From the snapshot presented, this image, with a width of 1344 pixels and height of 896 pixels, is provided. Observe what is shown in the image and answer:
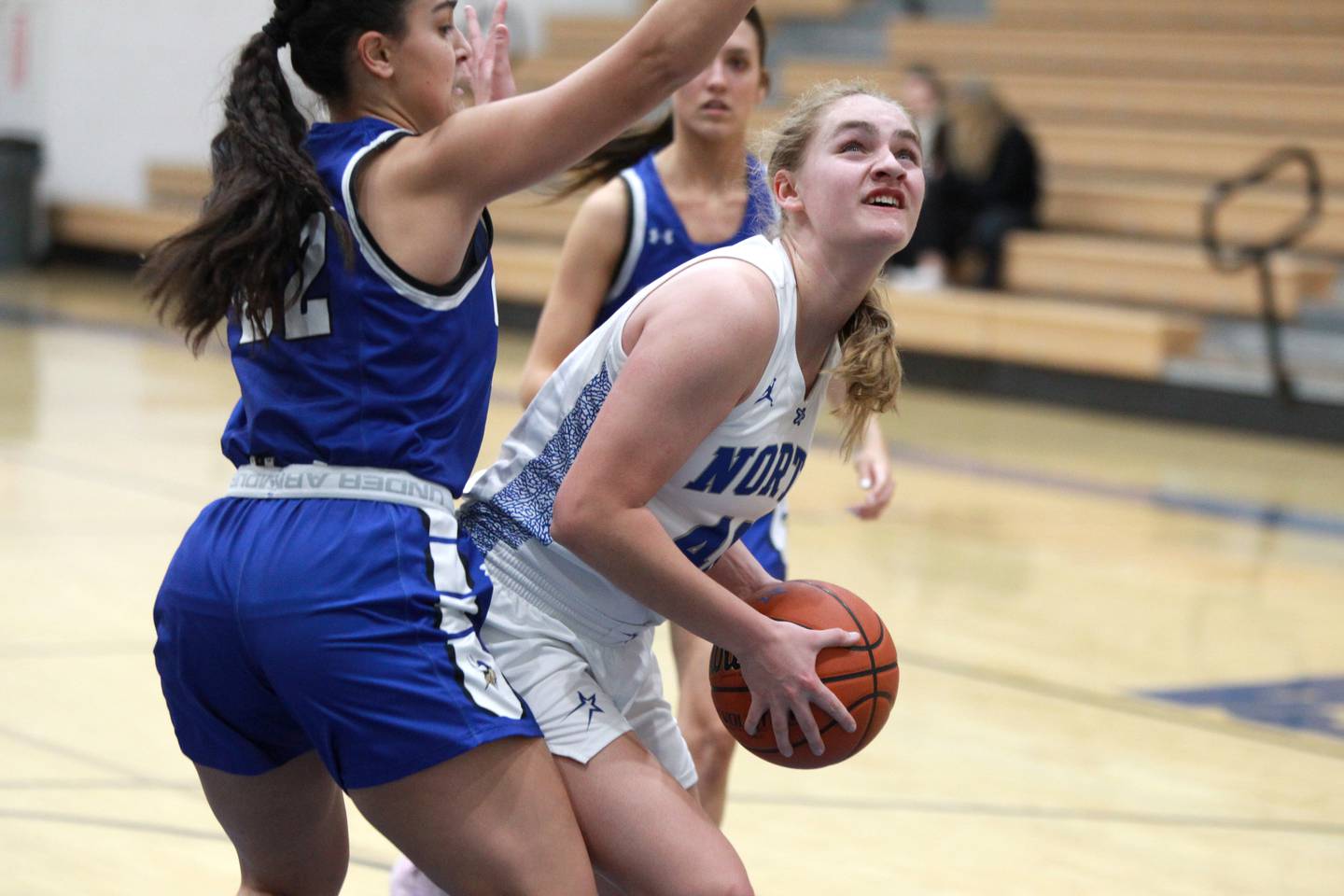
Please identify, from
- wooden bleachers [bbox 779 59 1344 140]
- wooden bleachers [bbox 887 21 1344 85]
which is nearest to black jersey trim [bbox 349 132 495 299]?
wooden bleachers [bbox 779 59 1344 140]

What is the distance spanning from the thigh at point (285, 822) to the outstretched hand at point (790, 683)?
1.83 feet

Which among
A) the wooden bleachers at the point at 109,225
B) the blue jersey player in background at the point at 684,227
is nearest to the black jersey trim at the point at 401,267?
the blue jersey player in background at the point at 684,227

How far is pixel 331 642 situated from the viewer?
2145 millimetres

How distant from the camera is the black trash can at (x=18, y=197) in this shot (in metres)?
16.5

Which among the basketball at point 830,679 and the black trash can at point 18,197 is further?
→ the black trash can at point 18,197

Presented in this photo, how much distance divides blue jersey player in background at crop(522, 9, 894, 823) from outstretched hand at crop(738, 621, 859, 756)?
41.6 inches

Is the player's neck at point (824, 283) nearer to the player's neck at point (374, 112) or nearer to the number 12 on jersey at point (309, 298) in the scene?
the player's neck at point (374, 112)

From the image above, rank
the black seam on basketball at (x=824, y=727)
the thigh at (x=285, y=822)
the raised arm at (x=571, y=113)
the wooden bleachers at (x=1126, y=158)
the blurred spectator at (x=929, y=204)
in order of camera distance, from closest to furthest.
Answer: the raised arm at (x=571, y=113) < the thigh at (x=285, y=822) < the black seam on basketball at (x=824, y=727) < the wooden bleachers at (x=1126, y=158) < the blurred spectator at (x=929, y=204)

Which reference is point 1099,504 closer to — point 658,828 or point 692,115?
point 692,115

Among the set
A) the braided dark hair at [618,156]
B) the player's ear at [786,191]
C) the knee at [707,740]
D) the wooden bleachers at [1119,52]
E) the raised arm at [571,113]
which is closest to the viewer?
the raised arm at [571,113]

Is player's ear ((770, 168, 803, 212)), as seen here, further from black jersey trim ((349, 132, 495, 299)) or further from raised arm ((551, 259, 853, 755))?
black jersey trim ((349, 132, 495, 299))

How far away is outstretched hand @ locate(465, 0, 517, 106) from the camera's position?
250 cm

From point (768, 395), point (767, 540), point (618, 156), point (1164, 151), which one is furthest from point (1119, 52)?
point (768, 395)

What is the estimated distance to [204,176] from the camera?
54.7ft
